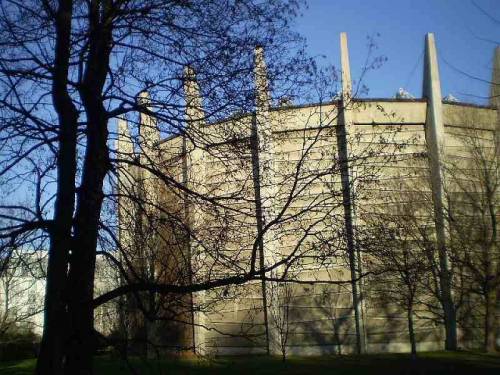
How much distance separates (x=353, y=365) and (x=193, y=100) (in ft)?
52.8

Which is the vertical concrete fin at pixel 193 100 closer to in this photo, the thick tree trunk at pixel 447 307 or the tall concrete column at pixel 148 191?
the tall concrete column at pixel 148 191

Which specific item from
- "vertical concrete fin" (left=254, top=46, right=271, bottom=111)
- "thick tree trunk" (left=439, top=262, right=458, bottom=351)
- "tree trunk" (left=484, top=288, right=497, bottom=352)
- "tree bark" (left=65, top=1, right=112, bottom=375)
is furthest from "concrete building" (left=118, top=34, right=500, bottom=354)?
"tree trunk" (left=484, top=288, right=497, bottom=352)

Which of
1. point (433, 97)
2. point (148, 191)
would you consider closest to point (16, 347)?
point (433, 97)

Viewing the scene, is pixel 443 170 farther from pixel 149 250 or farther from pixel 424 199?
pixel 149 250

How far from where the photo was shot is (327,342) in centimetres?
2445

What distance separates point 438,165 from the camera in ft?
79.3

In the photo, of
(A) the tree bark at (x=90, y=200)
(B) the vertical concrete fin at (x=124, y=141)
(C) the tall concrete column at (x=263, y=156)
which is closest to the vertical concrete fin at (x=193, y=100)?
(C) the tall concrete column at (x=263, y=156)

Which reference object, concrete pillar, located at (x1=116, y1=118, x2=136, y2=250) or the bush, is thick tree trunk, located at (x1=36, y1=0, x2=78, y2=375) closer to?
concrete pillar, located at (x1=116, y1=118, x2=136, y2=250)

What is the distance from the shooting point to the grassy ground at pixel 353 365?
65.5 ft

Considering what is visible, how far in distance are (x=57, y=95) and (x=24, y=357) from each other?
30.5 m

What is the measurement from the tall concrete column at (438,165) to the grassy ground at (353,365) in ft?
4.82

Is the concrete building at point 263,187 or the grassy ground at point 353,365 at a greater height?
the concrete building at point 263,187

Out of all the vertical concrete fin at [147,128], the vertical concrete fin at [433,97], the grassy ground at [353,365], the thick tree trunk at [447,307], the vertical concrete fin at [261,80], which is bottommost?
the grassy ground at [353,365]

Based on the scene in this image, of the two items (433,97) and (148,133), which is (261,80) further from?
(433,97)
